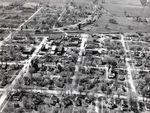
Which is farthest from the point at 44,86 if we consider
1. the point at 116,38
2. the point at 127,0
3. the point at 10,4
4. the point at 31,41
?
the point at 127,0

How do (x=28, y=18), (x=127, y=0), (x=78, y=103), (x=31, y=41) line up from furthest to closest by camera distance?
1. (x=127, y=0)
2. (x=28, y=18)
3. (x=31, y=41)
4. (x=78, y=103)

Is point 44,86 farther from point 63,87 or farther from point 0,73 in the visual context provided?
point 0,73

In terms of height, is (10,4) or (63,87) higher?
(10,4)

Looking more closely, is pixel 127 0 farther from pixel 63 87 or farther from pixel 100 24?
pixel 63 87

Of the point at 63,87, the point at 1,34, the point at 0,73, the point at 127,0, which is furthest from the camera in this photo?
the point at 127,0

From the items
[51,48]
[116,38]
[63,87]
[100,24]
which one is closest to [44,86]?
[63,87]

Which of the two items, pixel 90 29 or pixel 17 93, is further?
pixel 90 29
